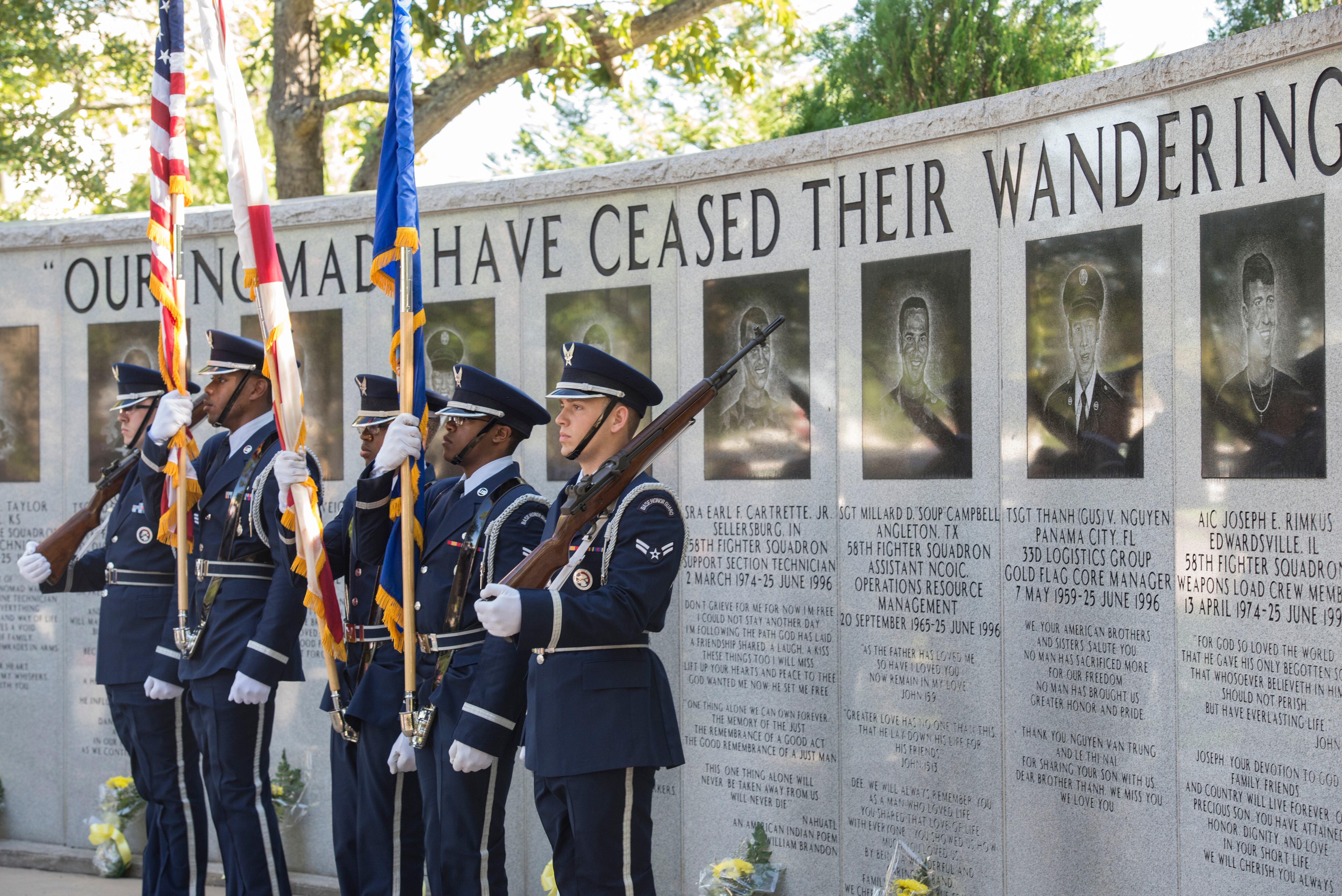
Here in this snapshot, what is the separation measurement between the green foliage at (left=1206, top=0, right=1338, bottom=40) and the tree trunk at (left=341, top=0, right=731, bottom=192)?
407cm

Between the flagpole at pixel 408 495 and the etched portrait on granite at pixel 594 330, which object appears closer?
the flagpole at pixel 408 495

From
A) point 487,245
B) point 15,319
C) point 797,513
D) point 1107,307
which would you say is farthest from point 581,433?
point 15,319

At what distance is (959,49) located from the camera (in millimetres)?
9547

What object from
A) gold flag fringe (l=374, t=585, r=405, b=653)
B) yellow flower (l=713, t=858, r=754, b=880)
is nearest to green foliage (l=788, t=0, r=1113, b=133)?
yellow flower (l=713, t=858, r=754, b=880)

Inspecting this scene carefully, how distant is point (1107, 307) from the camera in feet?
15.0

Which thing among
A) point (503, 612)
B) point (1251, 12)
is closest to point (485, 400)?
point (503, 612)

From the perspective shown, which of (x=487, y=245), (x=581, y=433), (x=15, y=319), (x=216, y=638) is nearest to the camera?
(x=581, y=433)

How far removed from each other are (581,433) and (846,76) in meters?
7.05

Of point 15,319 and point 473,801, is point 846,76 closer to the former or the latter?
point 15,319

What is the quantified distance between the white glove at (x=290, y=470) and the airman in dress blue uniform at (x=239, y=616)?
17 cm

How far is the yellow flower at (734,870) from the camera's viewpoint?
5281mm

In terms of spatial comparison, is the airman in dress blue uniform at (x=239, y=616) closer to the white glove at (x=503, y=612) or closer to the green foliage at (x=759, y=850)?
the white glove at (x=503, y=612)

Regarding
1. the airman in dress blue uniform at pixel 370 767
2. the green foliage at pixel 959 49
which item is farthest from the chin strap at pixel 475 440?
the green foliage at pixel 959 49

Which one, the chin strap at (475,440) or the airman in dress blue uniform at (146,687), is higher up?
the chin strap at (475,440)
